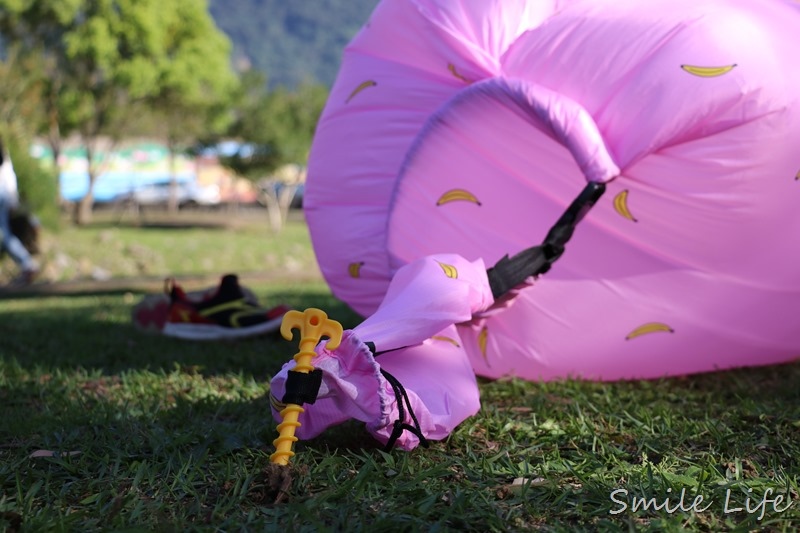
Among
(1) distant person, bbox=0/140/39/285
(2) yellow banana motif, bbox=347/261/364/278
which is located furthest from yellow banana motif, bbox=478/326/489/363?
(1) distant person, bbox=0/140/39/285

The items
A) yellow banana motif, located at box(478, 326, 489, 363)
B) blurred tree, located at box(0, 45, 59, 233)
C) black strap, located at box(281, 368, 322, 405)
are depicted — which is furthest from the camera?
blurred tree, located at box(0, 45, 59, 233)

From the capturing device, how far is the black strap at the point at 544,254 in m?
3.13

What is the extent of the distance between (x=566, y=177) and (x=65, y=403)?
2.10 meters

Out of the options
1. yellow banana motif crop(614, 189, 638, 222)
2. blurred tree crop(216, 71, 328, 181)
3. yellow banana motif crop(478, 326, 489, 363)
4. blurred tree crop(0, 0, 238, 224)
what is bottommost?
blurred tree crop(216, 71, 328, 181)

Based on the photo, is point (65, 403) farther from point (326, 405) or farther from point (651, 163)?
point (651, 163)

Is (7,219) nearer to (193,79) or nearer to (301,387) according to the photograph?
(301,387)

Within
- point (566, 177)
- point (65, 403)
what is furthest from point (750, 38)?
point (65, 403)

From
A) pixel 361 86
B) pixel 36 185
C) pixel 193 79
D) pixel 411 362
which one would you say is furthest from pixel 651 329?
pixel 193 79

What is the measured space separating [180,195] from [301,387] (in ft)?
116

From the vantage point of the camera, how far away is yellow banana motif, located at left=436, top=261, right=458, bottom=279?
2893 millimetres

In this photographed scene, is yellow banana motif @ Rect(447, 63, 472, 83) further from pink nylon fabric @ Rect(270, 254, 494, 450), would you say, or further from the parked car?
the parked car

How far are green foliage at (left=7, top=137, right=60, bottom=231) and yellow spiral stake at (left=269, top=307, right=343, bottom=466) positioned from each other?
10571mm

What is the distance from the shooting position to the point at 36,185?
1221 cm

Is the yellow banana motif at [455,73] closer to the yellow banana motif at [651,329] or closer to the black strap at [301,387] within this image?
the yellow banana motif at [651,329]
